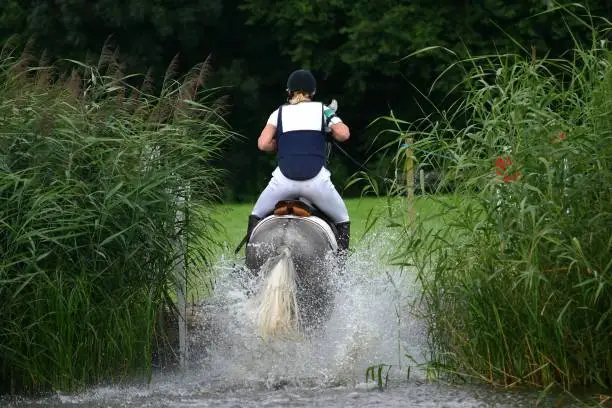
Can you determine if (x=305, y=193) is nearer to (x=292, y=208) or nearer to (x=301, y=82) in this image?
(x=292, y=208)

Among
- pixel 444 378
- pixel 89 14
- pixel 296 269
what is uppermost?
pixel 89 14

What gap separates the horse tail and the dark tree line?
72.4 feet

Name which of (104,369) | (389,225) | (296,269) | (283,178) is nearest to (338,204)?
(283,178)

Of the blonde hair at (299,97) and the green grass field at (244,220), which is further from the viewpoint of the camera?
the green grass field at (244,220)

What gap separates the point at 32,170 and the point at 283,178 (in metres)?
2.43

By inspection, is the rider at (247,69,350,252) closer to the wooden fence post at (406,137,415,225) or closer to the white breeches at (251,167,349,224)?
the white breeches at (251,167,349,224)

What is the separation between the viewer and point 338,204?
11.4 metres

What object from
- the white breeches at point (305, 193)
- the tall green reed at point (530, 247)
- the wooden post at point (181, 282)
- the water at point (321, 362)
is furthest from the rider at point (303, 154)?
the tall green reed at point (530, 247)

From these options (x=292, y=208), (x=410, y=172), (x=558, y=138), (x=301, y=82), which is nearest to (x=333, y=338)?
(x=292, y=208)

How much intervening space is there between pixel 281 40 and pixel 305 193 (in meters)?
24.2

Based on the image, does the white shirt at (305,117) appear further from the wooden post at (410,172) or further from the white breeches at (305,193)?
the wooden post at (410,172)

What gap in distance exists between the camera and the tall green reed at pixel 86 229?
9.09 m

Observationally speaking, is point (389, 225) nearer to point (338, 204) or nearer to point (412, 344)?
point (412, 344)

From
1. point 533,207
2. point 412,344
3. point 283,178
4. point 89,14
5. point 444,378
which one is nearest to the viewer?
point 533,207
